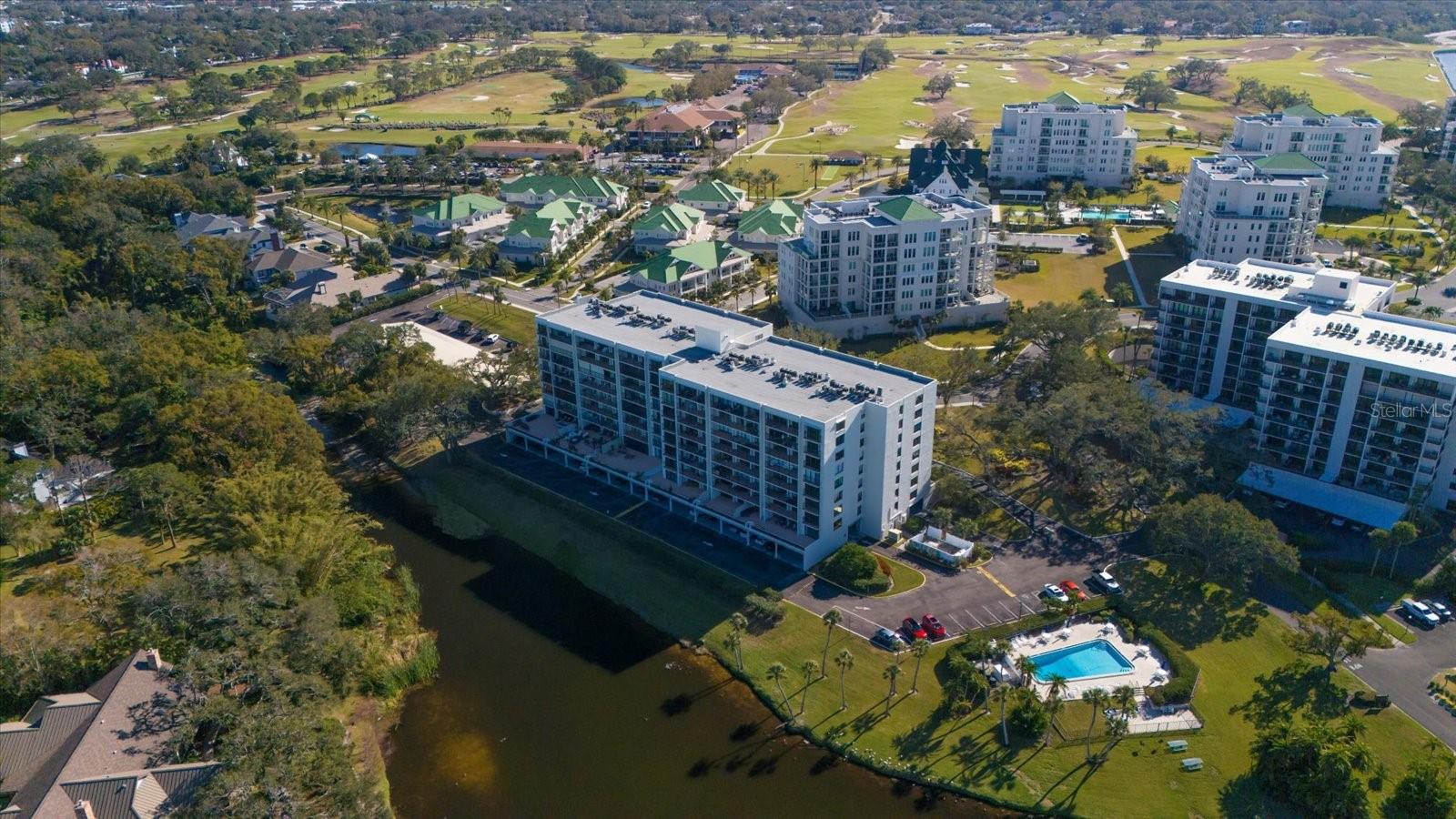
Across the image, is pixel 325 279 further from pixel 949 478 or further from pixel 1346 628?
pixel 1346 628

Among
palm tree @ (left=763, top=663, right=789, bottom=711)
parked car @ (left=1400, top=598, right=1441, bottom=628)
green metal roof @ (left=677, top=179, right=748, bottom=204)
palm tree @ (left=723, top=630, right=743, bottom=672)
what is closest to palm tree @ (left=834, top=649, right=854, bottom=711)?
palm tree @ (left=763, top=663, right=789, bottom=711)

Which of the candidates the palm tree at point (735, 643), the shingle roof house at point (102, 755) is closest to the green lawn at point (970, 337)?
the palm tree at point (735, 643)

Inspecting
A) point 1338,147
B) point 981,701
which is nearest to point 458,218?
point 981,701

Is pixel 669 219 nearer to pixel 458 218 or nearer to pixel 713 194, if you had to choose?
pixel 713 194

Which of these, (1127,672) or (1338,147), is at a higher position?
(1338,147)

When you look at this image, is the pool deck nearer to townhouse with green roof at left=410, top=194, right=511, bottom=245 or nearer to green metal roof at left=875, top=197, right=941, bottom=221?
green metal roof at left=875, top=197, right=941, bottom=221

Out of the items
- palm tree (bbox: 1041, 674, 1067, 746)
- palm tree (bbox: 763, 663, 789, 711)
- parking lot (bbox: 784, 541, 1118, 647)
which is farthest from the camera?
parking lot (bbox: 784, 541, 1118, 647)

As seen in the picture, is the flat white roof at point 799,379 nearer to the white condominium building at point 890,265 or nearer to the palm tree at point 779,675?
the palm tree at point 779,675
